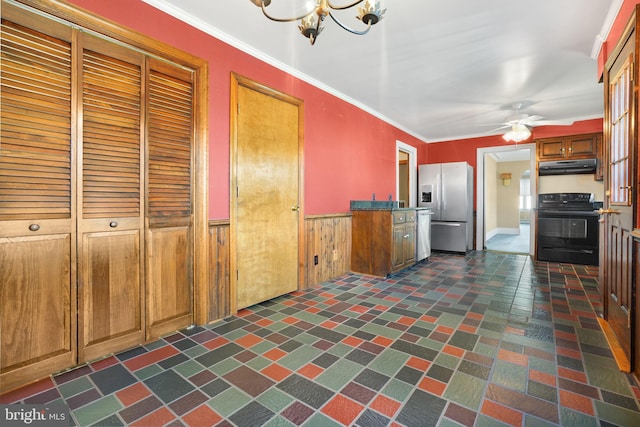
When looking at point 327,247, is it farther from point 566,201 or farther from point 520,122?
point 566,201

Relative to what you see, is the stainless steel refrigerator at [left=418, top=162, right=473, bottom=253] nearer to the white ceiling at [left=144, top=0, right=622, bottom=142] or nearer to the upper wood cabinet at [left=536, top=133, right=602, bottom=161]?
the upper wood cabinet at [left=536, top=133, right=602, bottom=161]

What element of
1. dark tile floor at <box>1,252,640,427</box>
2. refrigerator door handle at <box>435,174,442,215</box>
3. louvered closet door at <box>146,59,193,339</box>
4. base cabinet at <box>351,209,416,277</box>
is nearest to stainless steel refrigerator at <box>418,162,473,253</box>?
refrigerator door handle at <box>435,174,442,215</box>

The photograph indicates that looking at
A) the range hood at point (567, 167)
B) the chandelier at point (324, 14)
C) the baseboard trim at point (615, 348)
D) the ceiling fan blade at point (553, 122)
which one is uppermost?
the ceiling fan blade at point (553, 122)

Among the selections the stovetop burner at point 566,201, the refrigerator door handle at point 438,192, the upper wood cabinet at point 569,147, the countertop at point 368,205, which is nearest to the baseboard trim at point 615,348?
the countertop at point 368,205

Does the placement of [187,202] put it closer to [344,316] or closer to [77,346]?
[77,346]

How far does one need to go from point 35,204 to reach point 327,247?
2.80 meters

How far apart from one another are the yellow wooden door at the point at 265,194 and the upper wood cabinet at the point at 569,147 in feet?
15.9

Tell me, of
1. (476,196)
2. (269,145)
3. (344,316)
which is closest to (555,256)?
(476,196)

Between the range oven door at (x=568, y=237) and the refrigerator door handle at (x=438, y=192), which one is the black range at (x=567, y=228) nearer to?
the range oven door at (x=568, y=237)

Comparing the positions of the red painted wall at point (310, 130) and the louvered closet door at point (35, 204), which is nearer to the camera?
the louvered closet door at point (35, 204)

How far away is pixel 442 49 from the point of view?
9.36 ft

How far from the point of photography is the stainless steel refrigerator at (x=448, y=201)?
559 centimetres

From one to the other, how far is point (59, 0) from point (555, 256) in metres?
6.90

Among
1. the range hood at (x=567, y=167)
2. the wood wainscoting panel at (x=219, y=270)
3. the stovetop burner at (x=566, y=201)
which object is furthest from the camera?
the range hood at (x=567, y=167)
